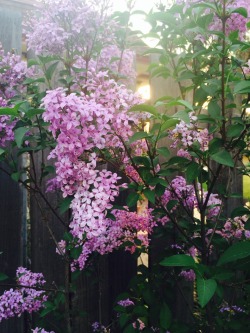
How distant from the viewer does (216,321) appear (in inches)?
59.5

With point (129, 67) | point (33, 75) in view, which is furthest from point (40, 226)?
point (129, 67)

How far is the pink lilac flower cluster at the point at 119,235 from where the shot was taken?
1567mm

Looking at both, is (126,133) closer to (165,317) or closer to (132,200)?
(132,200)

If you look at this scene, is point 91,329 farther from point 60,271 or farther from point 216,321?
point 216,321

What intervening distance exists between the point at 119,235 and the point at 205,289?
80 cm

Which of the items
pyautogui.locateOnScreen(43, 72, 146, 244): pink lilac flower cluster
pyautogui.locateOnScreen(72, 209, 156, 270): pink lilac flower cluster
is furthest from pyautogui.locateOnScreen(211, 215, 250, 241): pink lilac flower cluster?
pyautogui.locateOnScreen(43, 72, 146, 244): pink lilac flower cluster

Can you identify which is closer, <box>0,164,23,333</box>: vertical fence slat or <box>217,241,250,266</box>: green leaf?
<box>217,241,250,266</box>: green leaf

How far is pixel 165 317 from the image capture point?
154 cm

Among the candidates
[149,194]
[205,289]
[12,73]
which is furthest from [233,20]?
[205,289]

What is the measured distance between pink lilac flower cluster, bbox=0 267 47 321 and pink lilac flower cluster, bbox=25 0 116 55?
90 centimetres

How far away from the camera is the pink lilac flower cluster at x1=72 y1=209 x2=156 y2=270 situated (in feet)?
5.14

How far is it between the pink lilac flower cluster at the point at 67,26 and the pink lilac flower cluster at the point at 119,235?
0.69 meters

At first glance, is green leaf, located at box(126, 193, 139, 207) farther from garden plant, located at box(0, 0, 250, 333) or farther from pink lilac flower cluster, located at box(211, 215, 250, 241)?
pink lilac flower cluster, located at box(211, 215, 250, 241)

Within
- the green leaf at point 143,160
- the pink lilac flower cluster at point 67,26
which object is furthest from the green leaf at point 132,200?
the pink lilac flower cluster at point 67,26
